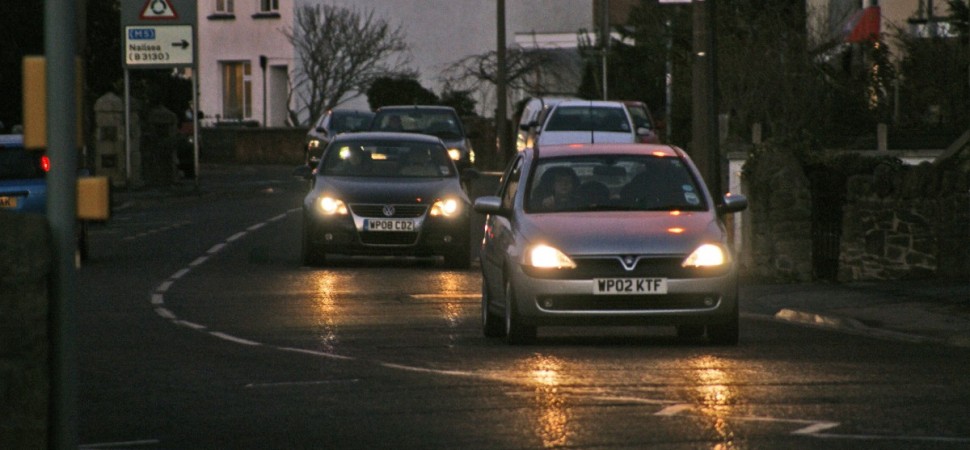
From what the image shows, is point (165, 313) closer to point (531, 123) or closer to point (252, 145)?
point (531, 123)

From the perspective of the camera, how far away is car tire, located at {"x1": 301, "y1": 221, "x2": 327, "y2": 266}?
76.6ft

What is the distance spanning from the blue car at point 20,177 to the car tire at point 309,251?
292 cm

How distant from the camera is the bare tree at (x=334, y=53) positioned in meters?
68.6

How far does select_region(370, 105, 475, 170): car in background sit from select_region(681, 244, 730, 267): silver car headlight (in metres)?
23.7

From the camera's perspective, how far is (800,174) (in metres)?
21.6

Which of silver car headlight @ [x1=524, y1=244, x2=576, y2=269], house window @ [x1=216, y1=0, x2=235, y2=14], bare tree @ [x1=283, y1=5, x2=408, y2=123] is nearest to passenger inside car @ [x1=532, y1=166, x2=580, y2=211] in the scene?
silver car headlight @ [x1=524, y1=244, x2=576, y2=269]

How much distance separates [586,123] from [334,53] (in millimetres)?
31727

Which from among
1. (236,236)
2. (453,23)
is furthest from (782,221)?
(453,23)

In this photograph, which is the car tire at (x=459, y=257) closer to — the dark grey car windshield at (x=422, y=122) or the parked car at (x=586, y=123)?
the parked car at (x=586, y=123)

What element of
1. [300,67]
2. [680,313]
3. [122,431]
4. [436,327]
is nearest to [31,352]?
[122,431]

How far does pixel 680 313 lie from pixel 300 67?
188 ft

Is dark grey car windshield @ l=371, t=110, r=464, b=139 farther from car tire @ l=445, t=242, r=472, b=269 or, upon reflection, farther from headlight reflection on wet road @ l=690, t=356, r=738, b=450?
headlight reflection on wet road @ l=690, t=356, r=738, b=450

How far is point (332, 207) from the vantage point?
76.5ft

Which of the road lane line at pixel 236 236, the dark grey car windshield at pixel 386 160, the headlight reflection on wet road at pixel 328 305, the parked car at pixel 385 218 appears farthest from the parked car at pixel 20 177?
the road lane line at pixel 236 236
